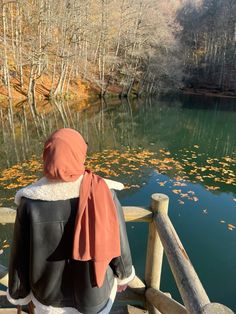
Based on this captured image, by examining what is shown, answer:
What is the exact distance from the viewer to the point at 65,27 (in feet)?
92.6

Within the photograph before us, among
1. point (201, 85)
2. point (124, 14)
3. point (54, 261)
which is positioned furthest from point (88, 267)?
point (201, 85)

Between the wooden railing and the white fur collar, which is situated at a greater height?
the white fur collar

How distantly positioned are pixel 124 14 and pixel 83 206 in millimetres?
36171

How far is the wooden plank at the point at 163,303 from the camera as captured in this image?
105 inches

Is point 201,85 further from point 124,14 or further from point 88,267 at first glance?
point 88,267

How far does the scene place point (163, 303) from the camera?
2949 mm

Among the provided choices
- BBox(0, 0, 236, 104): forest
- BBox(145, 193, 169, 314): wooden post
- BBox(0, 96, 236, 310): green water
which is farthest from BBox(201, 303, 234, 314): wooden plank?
BBox(0, 0, 236, 104): forest

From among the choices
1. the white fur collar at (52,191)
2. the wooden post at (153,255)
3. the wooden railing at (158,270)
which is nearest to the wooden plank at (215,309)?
the wooden railing at (158,270)

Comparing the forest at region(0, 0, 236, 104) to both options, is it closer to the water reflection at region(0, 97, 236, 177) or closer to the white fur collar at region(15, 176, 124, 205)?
the water reflection at region(0, 97, 236, 177)

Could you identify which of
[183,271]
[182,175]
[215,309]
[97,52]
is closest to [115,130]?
[182,175]

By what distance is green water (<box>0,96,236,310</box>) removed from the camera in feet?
20.2

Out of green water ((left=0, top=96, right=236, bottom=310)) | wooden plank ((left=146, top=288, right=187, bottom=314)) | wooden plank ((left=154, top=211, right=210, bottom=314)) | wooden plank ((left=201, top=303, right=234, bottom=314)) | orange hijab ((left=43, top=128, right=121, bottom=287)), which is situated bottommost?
green water ((left=0, top=96, right=236, bottom=310))

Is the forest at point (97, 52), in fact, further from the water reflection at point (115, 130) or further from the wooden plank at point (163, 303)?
the wooden plank at point (163, 303)

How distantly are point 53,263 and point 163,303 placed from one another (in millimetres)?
1467
